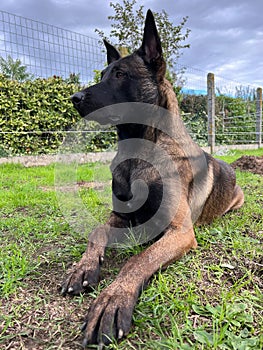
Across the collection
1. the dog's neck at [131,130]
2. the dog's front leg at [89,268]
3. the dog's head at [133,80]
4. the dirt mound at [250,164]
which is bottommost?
the dog's front leg at [89,268]

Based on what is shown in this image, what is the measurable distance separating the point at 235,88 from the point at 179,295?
524 inches

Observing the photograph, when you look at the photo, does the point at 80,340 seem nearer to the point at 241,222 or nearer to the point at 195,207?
the point at 195,207

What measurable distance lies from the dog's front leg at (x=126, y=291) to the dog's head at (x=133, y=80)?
1106 millimetres

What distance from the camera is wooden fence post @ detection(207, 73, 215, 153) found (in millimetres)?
10327

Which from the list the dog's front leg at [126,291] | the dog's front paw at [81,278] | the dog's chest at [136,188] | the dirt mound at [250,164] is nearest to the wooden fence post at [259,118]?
the dirt mound at [250,164]

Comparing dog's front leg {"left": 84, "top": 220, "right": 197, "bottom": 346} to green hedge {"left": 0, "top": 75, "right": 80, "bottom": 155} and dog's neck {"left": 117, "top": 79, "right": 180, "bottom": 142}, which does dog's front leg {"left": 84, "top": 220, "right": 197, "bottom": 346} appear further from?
green hedge {"left": 0, "top": 75, "right": 80, "bottom": 155}

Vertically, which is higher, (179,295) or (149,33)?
(149,33)

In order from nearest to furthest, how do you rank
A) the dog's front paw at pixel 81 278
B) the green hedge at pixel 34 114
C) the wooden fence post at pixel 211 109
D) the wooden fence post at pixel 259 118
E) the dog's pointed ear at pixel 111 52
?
1. the dog's front paw at pixel 81 278
2. the dog's pointed ear at pixel 111 52
3. the green hedge at pixel 34 114
4. the wooden fence post at pixel 211 109
5. the wooden fence post at pixel 259 118

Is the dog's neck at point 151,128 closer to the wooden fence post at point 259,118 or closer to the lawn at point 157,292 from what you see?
the lawn at point 157,292

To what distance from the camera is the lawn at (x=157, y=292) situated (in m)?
1.29

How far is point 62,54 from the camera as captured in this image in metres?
7.94

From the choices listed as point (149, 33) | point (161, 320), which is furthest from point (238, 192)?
point (161, 320)

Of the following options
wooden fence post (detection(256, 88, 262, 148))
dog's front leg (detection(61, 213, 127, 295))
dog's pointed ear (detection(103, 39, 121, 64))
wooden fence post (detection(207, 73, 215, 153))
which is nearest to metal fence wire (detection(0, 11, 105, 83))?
wooden fence post (detection(207, 73, 215, 153))

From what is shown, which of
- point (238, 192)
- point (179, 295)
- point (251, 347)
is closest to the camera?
point (251, 347)
